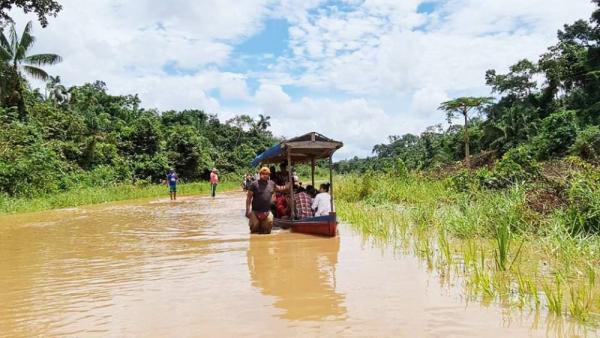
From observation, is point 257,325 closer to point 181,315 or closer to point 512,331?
point 181,315

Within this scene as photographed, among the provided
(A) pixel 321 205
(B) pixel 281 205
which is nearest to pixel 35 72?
(B) pixel 281 205

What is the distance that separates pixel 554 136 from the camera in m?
24.4

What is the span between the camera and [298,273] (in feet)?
20.8

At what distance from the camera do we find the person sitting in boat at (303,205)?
10578 millimetres

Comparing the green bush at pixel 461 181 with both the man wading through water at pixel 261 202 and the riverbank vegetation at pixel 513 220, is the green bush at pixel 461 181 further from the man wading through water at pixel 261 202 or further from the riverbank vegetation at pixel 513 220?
the man wading through water at pixel 261 202

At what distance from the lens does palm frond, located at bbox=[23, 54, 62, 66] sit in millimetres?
26641

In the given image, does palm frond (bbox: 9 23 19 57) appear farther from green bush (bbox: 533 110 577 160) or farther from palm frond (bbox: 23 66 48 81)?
green bush (bbox: 533 110 577 160)

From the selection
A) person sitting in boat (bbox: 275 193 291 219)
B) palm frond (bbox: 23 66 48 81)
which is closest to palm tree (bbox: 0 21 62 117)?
palm frond (bbox: 23 66 48 81)

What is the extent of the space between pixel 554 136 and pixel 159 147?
25.6 meters

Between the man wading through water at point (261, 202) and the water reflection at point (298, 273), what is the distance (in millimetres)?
365

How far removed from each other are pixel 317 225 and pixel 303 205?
1.11 metres

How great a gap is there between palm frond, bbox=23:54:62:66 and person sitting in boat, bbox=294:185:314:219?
870 inches

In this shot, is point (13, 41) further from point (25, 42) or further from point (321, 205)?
point (321, 205)

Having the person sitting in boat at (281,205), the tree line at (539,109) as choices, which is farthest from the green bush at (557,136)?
the person sitting in boat at (281,205)
